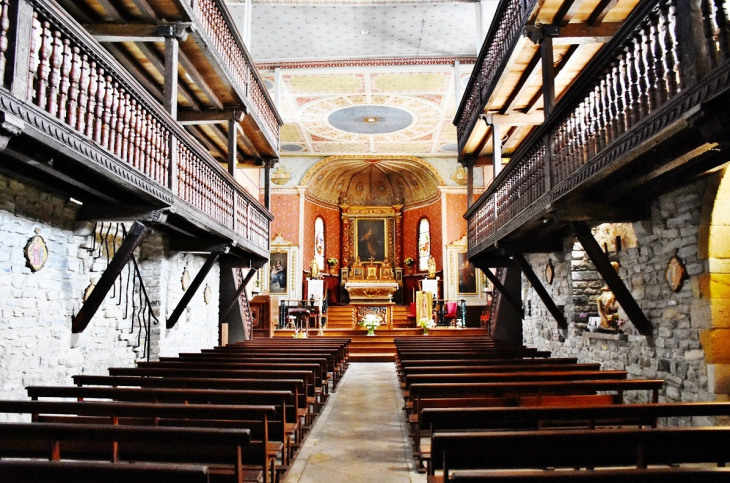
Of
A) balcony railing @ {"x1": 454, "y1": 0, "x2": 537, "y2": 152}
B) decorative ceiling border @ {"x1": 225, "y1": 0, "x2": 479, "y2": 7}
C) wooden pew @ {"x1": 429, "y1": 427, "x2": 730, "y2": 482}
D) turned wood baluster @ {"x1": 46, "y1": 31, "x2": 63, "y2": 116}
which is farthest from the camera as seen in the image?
decorative ceiling border @ {"x1": 225, "y1": 0, "x2": 479, "y2": 7}

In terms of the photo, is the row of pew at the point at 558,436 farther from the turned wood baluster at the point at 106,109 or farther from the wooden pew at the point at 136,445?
the turned wood baluster at the point at 106,109

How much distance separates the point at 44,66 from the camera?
3.84 metres

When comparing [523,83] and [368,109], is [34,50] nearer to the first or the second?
[523,83]

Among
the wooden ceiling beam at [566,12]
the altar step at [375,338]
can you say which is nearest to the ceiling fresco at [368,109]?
the altar step at [375,338]

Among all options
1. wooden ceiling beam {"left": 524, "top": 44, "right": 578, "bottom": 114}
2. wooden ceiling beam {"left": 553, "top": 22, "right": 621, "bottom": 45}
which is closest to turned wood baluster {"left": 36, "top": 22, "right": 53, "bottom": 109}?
wooden ceiling beam {"left": 553, "top": 22, "right": 621, "bottom": 45}

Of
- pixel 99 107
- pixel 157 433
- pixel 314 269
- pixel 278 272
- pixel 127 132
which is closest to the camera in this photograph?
pixel 157 433

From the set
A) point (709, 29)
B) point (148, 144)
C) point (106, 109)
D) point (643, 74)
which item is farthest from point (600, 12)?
point (106, 109)

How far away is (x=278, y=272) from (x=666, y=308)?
16387mm

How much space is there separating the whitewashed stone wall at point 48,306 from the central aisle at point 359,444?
2.86 metres

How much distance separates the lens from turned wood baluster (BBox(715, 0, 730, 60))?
3062mm

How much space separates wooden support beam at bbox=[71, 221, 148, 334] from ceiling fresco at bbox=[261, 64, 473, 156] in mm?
10232

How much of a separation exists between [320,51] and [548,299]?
33.0 feet

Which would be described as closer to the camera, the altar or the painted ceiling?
the altar

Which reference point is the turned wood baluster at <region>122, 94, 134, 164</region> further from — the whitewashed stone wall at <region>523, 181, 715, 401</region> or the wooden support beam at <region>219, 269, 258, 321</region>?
the wooden support beam at <region>219, 269, 258, 321</region>
